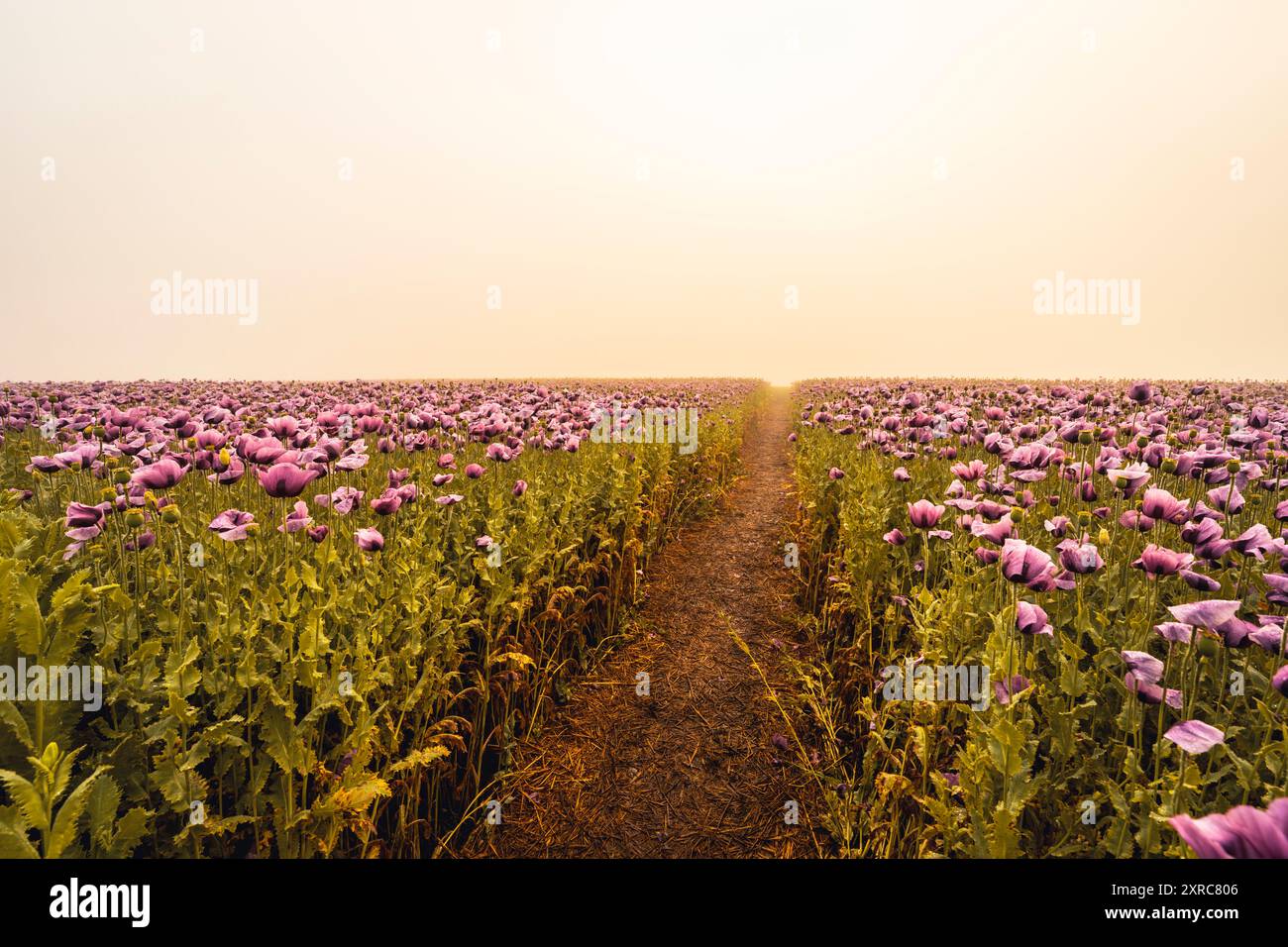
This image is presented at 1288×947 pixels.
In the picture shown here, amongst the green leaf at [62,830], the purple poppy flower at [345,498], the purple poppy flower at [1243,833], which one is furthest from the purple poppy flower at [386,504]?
the purple poppy flower at [1243,833]

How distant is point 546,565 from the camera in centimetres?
415

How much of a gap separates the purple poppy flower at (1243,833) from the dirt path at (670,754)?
2395 mm

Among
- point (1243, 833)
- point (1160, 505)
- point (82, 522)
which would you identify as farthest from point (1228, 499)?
point (82, 522)

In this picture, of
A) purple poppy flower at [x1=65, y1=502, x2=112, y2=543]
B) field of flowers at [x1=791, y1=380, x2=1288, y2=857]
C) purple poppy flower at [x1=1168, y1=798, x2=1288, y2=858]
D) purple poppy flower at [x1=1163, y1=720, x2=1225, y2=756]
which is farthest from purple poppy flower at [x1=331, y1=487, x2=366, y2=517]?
purple poppy flower at [x1=1163, y1=720, x2=1225, y2=756]

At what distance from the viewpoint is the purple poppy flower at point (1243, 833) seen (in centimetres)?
76

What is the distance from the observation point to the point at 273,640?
7.99 ft

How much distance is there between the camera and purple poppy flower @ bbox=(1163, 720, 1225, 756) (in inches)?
56.1

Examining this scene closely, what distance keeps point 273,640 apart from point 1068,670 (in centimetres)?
315

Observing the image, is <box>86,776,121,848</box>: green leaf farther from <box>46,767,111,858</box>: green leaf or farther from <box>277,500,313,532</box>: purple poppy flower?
<box>277,500,313,532</box>: purple poppy flower

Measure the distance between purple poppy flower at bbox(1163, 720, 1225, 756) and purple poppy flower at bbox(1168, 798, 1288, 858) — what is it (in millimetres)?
799

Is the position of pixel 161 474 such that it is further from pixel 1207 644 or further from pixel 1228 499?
pixel 1228 499
